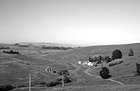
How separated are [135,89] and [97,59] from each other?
13044cm

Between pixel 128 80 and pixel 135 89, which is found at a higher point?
pixel 135 89

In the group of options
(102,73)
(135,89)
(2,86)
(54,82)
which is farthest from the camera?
(102,73)

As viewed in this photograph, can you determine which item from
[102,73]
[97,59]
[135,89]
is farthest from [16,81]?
[97,59]

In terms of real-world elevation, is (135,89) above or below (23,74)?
above

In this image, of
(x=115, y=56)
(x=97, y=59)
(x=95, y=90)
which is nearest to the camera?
(x=95, y=90)

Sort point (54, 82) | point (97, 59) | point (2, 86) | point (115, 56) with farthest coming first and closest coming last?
point (97, 59) < point (115, 56) < point (54, 82) < point (2, 86)

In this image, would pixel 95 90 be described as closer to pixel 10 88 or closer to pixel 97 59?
pixel 10 88

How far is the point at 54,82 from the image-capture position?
234 ft

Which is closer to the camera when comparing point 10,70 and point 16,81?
point 16,81

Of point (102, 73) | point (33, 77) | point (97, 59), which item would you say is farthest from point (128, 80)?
point (97, 59)

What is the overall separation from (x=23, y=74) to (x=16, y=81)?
11.1m

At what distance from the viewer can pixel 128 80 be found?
67438 millimetres

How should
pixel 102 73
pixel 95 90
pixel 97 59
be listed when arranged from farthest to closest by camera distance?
pixel 97 59 < pixel 102 73 < pixel 95 90

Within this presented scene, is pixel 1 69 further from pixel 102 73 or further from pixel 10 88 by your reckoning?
pixel 102 73
